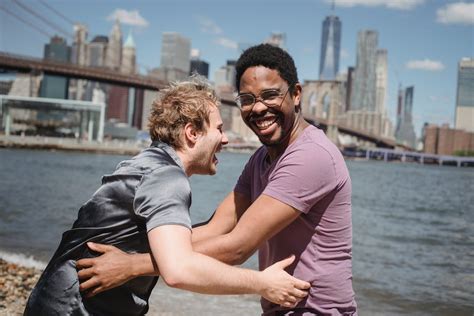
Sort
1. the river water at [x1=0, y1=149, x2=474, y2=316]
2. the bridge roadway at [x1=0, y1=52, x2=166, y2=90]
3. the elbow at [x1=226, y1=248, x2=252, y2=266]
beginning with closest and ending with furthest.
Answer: the elbow at [x1=226, y1=248, x2=252, y2=266] < the river water at [x1=0, y1=149, x2=474, y2=316] < the bridge roadway at [x1=0, y1=52, x2=166, y2=90]

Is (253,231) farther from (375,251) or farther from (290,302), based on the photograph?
(375,251)

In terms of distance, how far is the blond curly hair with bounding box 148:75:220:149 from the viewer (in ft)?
5.71

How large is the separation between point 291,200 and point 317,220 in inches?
6.0

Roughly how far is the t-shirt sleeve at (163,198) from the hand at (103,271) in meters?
0.18

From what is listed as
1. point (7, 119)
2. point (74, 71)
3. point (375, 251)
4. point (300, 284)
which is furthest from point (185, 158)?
point (7, 119)

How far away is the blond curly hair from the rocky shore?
291 centimetres

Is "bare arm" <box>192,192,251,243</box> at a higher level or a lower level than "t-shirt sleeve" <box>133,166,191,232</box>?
lower

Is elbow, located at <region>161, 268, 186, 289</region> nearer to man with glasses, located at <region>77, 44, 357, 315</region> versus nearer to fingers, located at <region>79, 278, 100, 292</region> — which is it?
man with glasses, located at <region>77, 44, 357, 315</region>

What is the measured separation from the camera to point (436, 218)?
60.9 feet

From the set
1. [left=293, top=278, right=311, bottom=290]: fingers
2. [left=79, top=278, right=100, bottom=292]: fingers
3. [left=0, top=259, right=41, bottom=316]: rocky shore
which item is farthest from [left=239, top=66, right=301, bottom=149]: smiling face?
[left=0, top=259, right=41, bottom=316]: rocky shore

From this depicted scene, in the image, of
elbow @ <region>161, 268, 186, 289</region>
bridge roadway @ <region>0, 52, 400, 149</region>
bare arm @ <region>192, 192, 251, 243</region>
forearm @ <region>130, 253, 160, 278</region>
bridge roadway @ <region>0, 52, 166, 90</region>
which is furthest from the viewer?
bridge roadway @ <region>0, 52, 166, 90</region>

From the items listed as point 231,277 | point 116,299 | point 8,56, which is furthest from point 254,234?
point 8,56

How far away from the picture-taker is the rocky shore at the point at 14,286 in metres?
4.22

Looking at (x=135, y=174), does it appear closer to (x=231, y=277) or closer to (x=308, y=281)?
(x=231, y=277)
